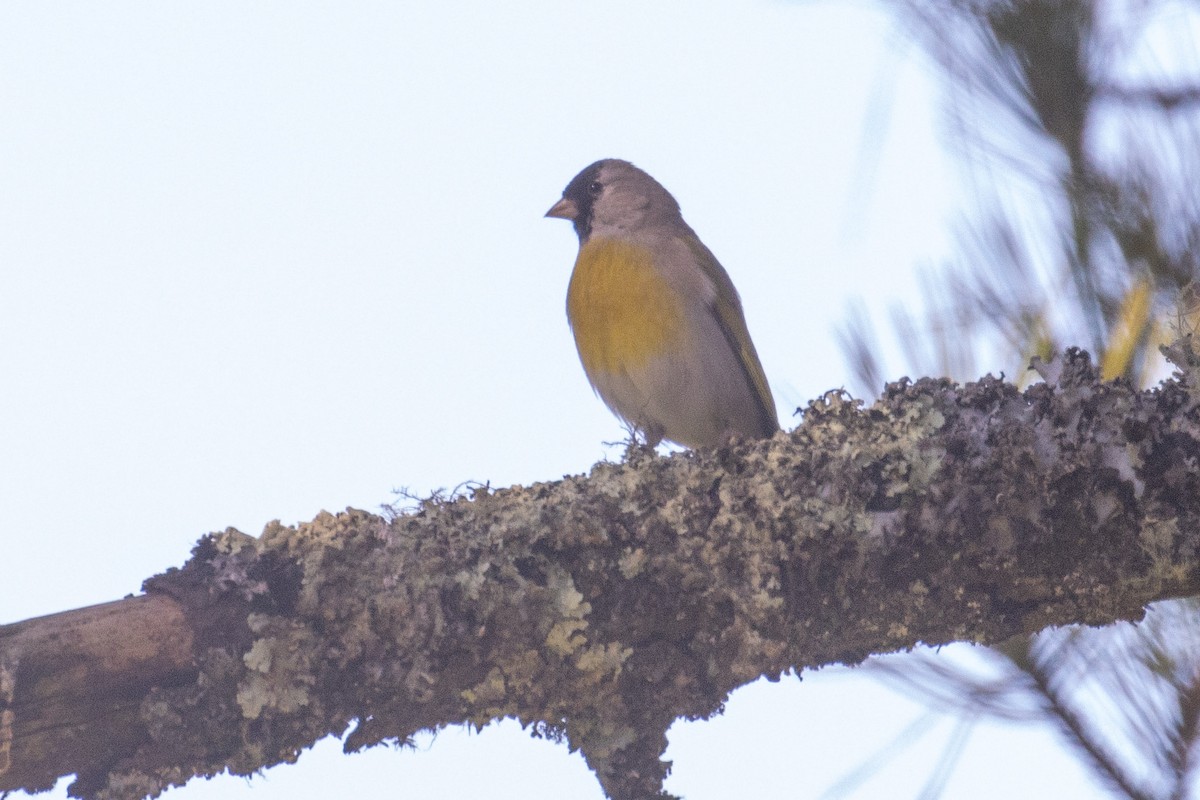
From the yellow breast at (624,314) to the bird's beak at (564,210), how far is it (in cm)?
96

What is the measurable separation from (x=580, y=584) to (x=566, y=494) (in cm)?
24

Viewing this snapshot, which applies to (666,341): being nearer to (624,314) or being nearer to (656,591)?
(624,314)

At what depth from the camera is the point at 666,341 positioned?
4391mm

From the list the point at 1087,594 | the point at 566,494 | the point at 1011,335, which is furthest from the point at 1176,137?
the point at 566,494

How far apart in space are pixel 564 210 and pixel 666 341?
1369 millimetres

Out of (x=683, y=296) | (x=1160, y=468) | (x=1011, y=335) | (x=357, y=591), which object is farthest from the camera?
(x=683, y=296)

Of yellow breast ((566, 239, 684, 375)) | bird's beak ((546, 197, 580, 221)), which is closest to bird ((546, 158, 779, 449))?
yellow breast ((566, 239, 684, 375))

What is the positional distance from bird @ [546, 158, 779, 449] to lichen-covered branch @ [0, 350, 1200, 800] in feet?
6.66

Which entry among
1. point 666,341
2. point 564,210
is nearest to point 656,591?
point 666,341

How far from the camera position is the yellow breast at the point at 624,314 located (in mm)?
4395

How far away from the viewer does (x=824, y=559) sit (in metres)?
2.28

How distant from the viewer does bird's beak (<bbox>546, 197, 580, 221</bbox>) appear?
5.52m

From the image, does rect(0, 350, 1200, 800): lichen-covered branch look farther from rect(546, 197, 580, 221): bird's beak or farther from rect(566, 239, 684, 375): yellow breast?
rect(546, 197, 580, 221): bird's beak

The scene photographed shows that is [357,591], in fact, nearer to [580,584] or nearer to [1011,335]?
[580,584]
